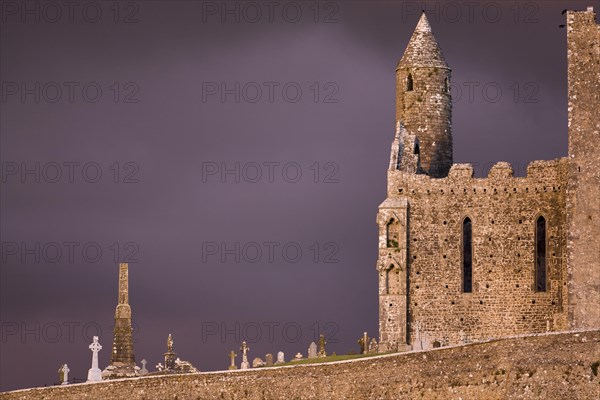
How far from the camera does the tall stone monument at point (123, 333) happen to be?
87312mm

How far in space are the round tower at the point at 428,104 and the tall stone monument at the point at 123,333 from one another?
13.0 meters

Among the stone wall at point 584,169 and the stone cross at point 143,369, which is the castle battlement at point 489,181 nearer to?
the stone wall at point 584,169

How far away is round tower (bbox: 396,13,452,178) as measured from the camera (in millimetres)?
89250

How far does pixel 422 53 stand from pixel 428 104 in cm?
211

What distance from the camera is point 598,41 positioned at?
84.2 metres

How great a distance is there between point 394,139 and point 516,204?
19.8ft

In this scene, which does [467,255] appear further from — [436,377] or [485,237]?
[436,377]

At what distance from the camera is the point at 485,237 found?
86562mm

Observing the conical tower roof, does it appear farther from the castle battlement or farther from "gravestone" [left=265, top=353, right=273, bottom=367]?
"gravestone" [left=265, top=353, right=273, bottom=367]

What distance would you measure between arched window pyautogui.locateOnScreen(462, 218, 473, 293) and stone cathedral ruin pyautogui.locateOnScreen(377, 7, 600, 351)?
40 mm

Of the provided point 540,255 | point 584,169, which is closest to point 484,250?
point 540,255

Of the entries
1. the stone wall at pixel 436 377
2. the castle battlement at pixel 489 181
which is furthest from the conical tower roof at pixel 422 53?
the stone wall at pixel 436 377

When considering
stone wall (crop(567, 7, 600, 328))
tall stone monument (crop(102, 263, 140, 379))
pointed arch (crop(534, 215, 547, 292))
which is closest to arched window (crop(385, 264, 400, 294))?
pointed arch (crop(534, 215, 547, 292))

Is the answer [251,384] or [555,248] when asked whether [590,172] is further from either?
[251,384]
